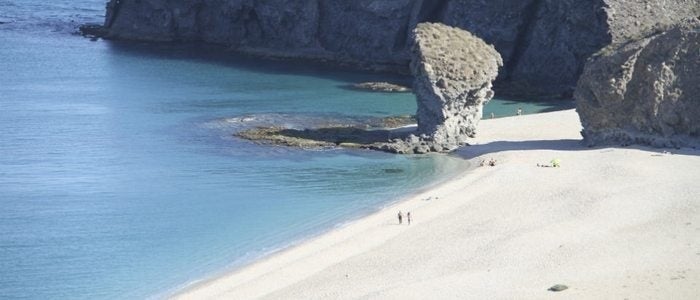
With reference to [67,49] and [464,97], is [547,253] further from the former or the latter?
[67,49]

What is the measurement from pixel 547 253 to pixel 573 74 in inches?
1732

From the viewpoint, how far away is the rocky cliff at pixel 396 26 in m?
78.4

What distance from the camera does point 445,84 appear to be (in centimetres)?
5722

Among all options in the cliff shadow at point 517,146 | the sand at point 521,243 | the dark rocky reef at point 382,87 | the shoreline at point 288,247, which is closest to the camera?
the sand at point 521,243

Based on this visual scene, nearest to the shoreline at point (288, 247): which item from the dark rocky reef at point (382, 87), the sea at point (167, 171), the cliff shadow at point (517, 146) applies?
the sea at point (167, 171)

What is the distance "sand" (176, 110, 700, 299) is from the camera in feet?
114

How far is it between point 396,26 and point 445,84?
3675 cm

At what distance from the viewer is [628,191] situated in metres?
45.5

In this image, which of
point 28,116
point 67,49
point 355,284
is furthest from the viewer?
point 67,49

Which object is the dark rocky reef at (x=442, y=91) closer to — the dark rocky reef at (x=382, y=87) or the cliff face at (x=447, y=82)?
the cliff face at (x=447, y=82)

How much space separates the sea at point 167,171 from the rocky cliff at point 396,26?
5.44 m

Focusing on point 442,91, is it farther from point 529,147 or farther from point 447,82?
point 529,147

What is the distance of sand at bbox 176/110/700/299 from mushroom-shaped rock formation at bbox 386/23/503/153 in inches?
243

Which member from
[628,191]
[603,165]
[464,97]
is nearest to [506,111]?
[464,97]
